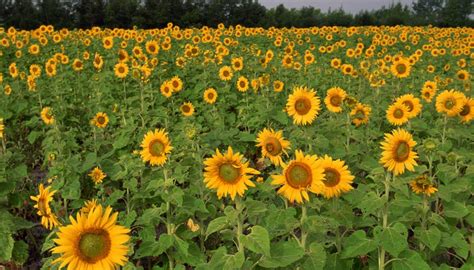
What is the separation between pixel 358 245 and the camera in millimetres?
2988

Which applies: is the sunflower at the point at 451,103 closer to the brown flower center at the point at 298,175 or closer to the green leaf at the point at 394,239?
the green leaf at the point at 394,239

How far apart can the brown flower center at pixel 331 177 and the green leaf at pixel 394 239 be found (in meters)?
0.41

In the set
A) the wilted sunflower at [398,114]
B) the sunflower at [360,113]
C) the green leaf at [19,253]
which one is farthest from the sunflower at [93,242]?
the wilted sunflower at [398,114]

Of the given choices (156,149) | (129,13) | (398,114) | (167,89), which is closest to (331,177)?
(156,149)

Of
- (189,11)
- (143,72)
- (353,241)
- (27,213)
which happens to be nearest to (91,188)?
(27,213)

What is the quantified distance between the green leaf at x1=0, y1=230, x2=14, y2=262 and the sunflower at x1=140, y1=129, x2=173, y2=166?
1.17 meters

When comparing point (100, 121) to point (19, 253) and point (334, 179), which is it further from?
point (334, 179)

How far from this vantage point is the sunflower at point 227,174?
2.61 meters

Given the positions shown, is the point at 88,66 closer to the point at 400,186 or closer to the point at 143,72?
the point at 143,72

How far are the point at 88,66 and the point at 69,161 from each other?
7.68 metres

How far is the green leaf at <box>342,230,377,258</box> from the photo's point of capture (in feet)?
9.62

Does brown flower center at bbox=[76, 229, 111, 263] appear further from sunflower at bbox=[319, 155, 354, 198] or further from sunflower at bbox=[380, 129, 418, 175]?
sunflower at bbox=[380, 129, 418, 175]

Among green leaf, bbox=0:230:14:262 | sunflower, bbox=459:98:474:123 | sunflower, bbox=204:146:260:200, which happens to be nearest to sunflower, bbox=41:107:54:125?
green leaf, bbox=0:230:14:262

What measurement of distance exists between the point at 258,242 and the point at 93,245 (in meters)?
0.84
